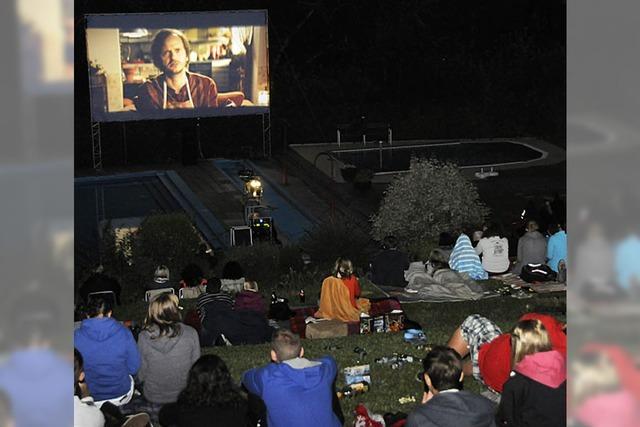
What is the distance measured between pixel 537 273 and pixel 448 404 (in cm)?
773

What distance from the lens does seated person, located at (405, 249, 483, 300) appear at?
1141 centimetres

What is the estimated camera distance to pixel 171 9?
1415 inches

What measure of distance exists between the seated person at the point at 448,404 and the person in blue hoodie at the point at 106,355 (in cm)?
219

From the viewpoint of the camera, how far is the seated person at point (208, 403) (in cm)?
486

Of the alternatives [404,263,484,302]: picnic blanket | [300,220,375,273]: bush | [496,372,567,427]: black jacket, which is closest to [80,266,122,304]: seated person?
[404,263,484,302]: picnic blanket

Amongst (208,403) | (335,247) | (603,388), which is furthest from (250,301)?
(603,388)

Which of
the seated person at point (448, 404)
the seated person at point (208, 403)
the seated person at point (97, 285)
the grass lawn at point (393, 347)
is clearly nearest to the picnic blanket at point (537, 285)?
the grass lawn at point (393, 347)

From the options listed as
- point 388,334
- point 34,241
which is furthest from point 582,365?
point 388,334

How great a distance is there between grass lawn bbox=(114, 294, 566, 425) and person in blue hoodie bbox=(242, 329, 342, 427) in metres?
1.00

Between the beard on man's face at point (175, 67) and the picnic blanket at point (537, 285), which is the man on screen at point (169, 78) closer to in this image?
the beard on man's face at point (175, 67)

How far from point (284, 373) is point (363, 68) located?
32306 mm

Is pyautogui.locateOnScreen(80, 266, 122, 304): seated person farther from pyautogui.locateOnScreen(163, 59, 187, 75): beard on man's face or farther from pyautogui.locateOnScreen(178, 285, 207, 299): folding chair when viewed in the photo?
pyautogui.locateOnScreen(163, 59, 187, 75): beard on man's face

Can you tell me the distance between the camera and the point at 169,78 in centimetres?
2538

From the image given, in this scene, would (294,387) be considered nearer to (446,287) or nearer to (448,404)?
(448,404)
